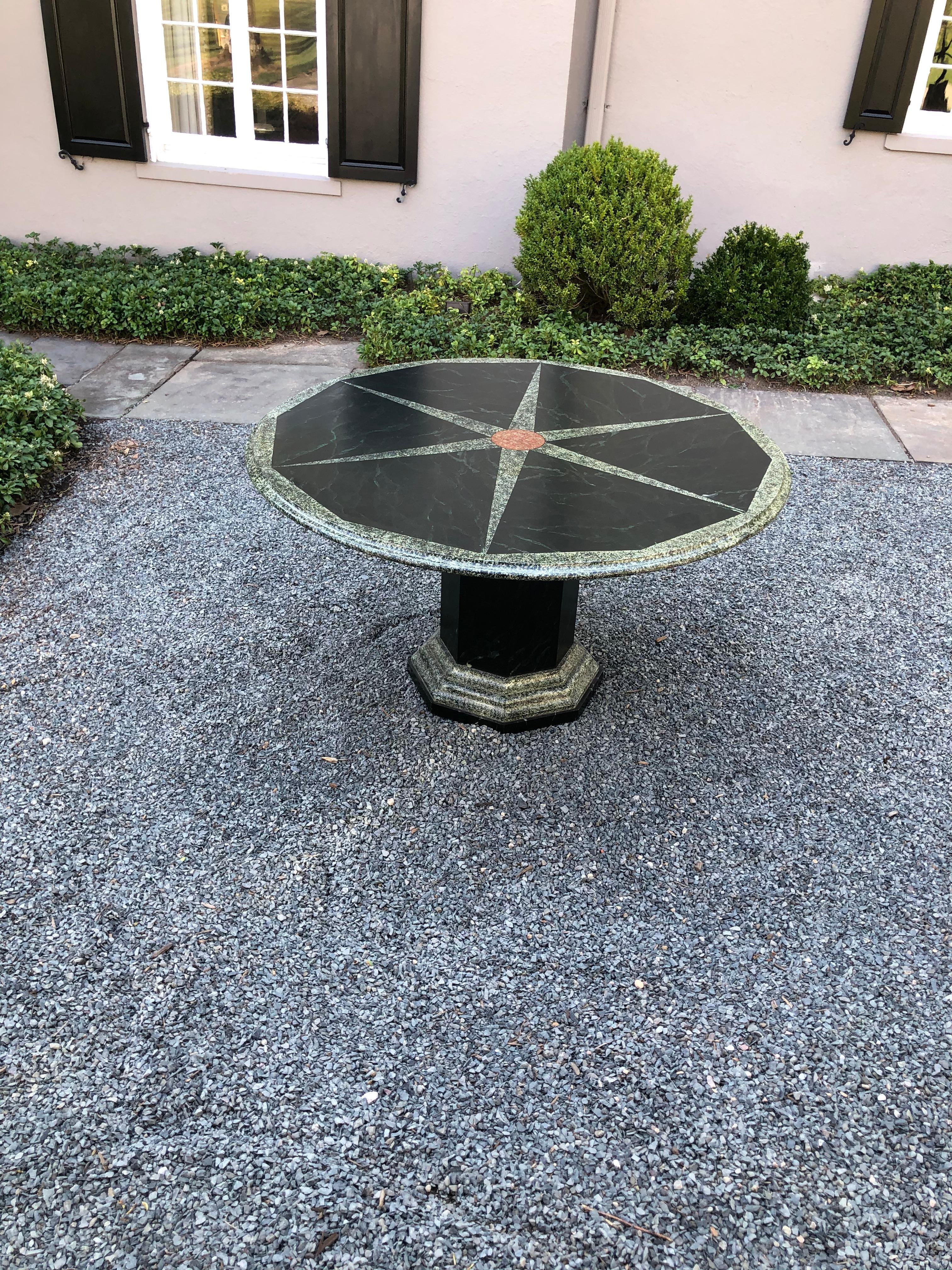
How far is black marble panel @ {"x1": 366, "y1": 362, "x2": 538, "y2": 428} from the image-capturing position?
3326 millimetres

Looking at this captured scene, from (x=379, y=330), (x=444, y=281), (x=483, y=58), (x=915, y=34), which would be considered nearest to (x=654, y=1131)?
(x=379, y=330)

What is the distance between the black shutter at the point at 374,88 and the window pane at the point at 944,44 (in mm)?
3546

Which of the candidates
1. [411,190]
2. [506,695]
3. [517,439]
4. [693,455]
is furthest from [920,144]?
[506,695]

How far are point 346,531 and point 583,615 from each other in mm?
1581

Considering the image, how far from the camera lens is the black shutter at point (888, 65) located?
6.21 m

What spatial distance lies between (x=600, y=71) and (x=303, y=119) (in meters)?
2.10

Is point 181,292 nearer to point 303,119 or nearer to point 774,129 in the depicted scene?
point 303,119

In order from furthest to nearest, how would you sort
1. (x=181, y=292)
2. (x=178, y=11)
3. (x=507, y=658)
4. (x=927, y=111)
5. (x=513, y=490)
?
1. (x=927, y=111)
2. (x=178, y=11)
3. (x=181, y=292)
4. (x=507, y=658)
5. (x=513, y=490)

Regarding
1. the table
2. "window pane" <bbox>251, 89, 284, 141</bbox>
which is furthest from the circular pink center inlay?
"window pane" <bbox>251, 89, 284, 141</bbox>

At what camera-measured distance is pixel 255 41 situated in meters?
6.70

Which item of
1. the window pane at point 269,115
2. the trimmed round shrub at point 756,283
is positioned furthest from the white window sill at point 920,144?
the window pane at point 269,115

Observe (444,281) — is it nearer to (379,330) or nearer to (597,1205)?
(379,330)

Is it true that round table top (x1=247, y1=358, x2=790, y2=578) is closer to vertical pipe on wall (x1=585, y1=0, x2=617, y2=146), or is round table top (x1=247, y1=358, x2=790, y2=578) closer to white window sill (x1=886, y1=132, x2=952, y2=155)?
vertical pipe on wall (x1=585, y1=0, x2=617, y2=146)

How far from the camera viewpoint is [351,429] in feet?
10.3
